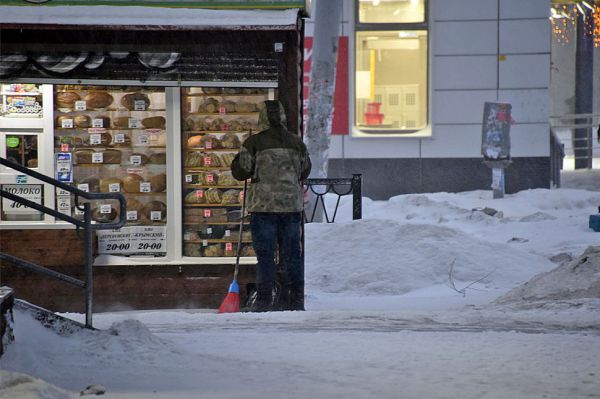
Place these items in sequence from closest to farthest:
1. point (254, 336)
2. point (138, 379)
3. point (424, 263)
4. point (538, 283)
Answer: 1. point (138, 379)
2. point (254, 336)
3. point (538, 283)
4. point (424, 263)

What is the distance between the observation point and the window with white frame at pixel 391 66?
2080 centimetres

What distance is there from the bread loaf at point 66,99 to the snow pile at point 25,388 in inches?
229

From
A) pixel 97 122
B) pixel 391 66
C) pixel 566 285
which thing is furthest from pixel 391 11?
pixel 566 285

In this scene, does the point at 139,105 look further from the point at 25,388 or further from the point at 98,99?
the point at 25,388

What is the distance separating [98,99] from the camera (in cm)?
1070

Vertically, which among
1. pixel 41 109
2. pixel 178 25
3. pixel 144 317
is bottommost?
pixel 144 317

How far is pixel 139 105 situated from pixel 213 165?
1.02 meters

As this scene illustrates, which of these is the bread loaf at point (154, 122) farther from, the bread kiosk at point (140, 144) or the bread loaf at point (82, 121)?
the bread loaf at point (82, 121)

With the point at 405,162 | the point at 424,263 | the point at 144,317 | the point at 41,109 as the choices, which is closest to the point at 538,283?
the point at 424,263

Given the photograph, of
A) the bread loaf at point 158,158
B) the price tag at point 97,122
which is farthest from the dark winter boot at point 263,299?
the price tag at point 97,122

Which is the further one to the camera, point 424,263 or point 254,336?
point 424,263

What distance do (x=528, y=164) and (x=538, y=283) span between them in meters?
11.3

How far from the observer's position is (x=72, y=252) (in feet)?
34.5

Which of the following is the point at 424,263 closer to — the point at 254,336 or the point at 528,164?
the point at 254,336
